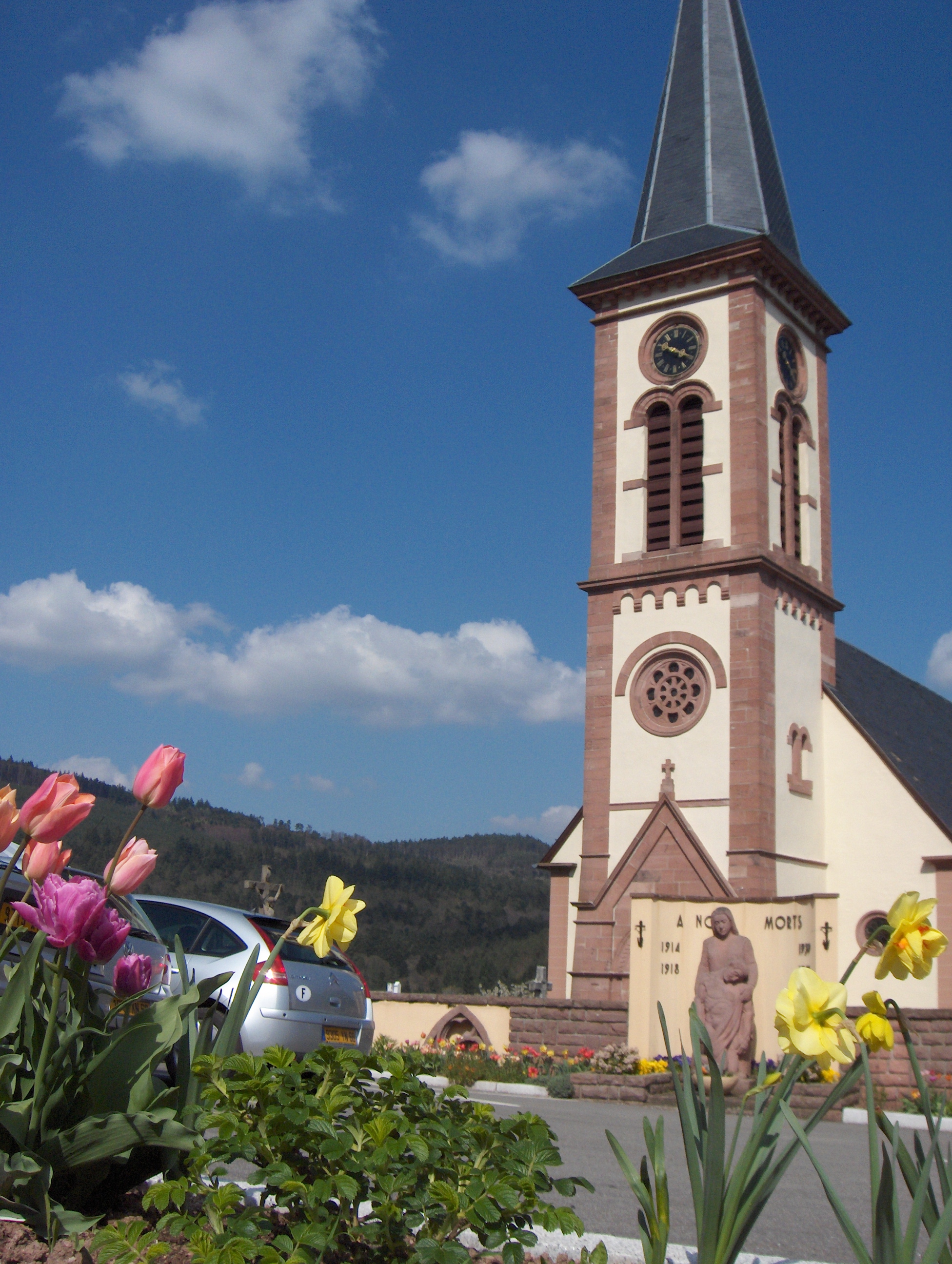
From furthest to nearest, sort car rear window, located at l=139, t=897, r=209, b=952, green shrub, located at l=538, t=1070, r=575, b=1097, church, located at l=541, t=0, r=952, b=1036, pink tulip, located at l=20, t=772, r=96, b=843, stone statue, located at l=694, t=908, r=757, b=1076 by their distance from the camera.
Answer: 1. church, located at l=541, t=0, r=952, b=1036
2. stone statue, located at l=694, t=908, r=757, b=1076
3. green shrub, located at l=538, t=1070, r=575, b=1097
4. car rear window, located at l=139, t=897, r=209, b=952
5. pink tulip, located at l=20, t=772, r=96, b=843

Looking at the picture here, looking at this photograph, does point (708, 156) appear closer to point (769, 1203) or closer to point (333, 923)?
point (769, 1203)

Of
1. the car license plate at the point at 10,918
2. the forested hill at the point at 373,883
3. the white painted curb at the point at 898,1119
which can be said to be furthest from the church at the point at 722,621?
the forested hill at the point at 373,883

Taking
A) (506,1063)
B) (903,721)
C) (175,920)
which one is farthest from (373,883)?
(175,920)

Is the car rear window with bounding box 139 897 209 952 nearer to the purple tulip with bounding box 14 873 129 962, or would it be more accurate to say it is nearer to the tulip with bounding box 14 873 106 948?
the purple tulip with bounding box 14 873 129 962

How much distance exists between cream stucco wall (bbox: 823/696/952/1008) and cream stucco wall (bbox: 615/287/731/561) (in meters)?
5.29

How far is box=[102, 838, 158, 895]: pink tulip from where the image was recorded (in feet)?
12.1

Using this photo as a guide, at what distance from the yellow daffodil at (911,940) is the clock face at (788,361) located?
82.4ft

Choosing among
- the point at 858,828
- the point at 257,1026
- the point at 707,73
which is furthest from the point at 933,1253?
the point at 707,73

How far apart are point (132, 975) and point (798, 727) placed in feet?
73.4

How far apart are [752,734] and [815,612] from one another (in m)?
4.55

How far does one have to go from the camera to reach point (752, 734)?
23250 millimetres

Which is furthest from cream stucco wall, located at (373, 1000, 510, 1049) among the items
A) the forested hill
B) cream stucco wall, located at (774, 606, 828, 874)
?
the forested hill

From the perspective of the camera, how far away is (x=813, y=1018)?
3.05 meters

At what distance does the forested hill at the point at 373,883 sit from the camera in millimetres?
71750
